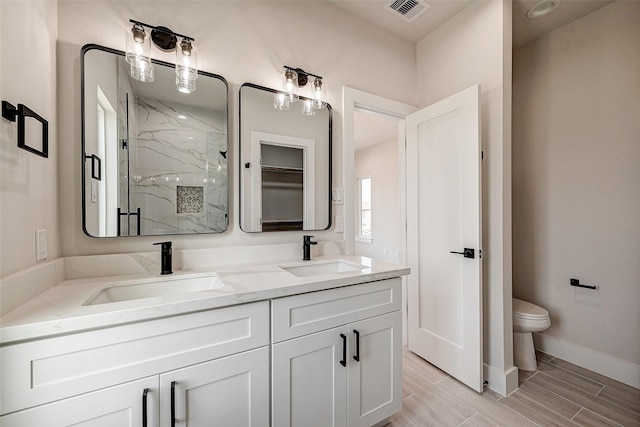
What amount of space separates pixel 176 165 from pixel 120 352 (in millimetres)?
936

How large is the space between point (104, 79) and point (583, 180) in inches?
131

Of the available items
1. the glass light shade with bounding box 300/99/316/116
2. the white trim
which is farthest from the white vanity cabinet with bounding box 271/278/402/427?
the white trim

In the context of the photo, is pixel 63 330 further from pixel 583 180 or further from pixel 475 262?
pixel 583 180

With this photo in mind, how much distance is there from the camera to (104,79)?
128cm

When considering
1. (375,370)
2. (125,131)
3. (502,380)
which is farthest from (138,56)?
(502,380)

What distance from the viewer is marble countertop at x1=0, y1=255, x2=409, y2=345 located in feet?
2.38

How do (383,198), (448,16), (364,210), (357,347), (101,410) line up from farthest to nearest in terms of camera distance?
1. (364,210)
2. (383,198)
3. (448,16)
4. (357,347)
5. (101,410)

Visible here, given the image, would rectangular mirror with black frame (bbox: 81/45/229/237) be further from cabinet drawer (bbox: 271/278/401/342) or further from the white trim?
the white trim

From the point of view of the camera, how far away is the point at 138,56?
1.30m

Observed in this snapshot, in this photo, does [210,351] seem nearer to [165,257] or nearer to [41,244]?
[165,257]

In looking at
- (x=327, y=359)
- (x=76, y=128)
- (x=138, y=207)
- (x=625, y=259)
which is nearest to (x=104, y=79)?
(x=76, y=128)

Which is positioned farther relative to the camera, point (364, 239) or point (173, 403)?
point (364, 239)

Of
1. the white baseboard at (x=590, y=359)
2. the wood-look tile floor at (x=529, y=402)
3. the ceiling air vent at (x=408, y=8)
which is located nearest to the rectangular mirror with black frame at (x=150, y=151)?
the ceiling air vent at (x=408, y=8)

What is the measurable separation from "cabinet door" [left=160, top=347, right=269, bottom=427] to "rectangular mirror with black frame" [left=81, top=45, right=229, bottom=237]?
76 cm
